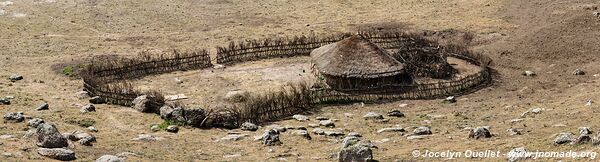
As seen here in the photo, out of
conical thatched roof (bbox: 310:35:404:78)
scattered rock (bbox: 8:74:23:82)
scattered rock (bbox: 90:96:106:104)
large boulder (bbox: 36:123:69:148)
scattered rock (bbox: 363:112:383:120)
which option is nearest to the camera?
large boulder (bbox: 36:123:69:148)

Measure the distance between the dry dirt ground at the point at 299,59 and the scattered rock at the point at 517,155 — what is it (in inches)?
17.7

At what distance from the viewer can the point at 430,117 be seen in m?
24.5

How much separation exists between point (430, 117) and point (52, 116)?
38.1ft

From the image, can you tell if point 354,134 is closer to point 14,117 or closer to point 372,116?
point 372,116

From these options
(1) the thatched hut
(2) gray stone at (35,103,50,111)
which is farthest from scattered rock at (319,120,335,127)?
(2) gray stone at (35,103,50,111)

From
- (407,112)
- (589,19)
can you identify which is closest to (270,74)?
(407,112)

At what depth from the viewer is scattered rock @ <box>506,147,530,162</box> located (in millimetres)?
16281

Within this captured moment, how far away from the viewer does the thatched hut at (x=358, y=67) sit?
91.7ft

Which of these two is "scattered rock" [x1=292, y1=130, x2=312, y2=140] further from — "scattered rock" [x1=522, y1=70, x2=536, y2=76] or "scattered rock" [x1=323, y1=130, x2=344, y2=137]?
"scattered rock" [x1=522, y1=70, x2=536, y2=76]

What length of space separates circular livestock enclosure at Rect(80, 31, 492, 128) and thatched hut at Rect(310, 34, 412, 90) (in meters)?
0.44

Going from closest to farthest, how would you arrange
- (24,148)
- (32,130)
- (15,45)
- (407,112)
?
(24,148), (32,130), (407,112), (15,45)

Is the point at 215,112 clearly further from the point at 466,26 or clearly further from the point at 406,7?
the point at 406,7

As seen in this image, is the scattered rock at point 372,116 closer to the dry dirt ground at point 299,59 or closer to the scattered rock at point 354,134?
the dry dirt ground at point 299,59

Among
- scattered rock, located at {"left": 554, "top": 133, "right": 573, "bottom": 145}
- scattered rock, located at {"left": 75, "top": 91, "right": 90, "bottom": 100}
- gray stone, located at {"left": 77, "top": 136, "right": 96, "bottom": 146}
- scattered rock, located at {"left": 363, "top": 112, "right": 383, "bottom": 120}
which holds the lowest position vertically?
scattered rock, located at {"left": 363, "top": 112, "right": 383, "bottom": 120}
